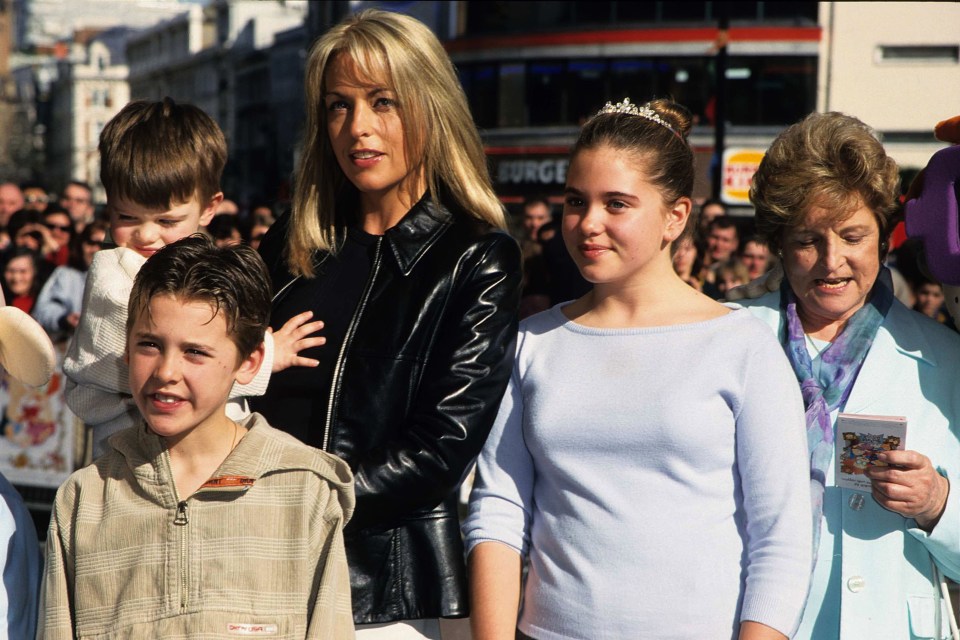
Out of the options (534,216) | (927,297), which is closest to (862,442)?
(927,297)

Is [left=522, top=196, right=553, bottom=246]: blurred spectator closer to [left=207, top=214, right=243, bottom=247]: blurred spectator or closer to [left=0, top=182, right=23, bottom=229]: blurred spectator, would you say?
[left=207, top=214, right=243, bottom=247]: blurred spectator

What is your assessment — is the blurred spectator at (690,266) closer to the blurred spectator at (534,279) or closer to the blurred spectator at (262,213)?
the blurred spectator at (534,279)

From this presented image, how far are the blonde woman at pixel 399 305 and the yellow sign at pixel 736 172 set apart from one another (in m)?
14.6

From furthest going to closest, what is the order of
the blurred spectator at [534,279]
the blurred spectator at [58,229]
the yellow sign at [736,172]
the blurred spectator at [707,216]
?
the yellow sign at [736,172]
the blurred spectator at [58,229]
the blurred spectator at [707,216]
the blurred spectator at [534,279]

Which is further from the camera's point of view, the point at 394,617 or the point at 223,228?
the point at 223,228

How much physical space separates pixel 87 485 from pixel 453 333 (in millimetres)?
851

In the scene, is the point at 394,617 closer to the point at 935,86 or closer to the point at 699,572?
the point at 699,572

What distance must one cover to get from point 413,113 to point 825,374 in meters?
1.17

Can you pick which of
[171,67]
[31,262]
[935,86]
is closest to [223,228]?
[31,262]

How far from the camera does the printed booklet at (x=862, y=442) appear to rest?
8.89 ft

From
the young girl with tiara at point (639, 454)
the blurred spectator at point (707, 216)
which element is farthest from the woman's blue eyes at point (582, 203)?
the blurred spectator at point (707, 216)

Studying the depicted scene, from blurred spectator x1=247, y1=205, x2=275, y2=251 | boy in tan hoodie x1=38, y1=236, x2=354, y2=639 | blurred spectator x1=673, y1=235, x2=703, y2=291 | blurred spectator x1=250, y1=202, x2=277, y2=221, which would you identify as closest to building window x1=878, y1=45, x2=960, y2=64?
blurred spectator x1=250, y1=202, x2=277, y2=221

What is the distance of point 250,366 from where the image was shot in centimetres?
268

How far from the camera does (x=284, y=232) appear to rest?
10.4 ft
